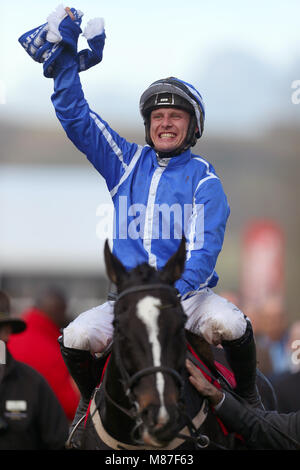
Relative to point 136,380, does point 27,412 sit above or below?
below

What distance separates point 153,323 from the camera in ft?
12.9

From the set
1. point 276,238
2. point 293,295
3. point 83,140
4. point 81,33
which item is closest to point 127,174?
point 83,140

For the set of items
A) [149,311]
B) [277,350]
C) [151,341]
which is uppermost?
[149,311]

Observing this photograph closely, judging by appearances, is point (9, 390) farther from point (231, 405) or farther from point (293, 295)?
point (293, 295)

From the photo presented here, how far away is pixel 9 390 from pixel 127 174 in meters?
1.89

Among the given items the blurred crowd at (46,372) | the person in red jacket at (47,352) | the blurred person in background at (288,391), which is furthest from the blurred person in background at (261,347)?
the person in red jacket at (47,352)

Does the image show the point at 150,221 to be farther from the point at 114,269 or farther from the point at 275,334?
the point at 275,334

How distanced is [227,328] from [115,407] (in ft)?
2.51

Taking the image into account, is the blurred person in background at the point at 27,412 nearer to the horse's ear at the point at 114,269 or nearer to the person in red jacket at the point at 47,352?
the person in red jacket at the point at 47,352

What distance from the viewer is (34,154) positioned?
756 inches

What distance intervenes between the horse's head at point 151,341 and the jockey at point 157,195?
0.42m

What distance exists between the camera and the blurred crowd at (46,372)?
5.82m

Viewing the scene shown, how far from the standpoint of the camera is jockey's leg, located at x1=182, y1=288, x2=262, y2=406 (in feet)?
15.1

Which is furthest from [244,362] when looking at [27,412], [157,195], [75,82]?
[75,82]
